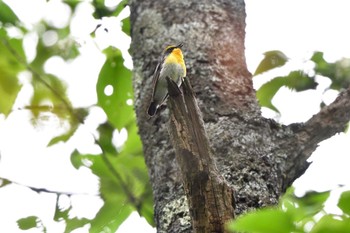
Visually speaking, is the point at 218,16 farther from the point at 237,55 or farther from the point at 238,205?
the point at 238,205

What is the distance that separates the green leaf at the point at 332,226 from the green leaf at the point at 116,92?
1.81 m

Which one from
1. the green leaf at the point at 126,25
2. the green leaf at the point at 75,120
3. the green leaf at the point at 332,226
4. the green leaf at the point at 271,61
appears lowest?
the green leaf at the point at 332,226

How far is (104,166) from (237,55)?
2.39 feet

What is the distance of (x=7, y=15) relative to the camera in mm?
2436

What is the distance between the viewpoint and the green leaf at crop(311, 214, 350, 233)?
1.64 feet

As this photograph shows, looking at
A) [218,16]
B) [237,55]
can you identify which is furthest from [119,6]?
[237,55]

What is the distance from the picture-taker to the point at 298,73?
2176 millimetres

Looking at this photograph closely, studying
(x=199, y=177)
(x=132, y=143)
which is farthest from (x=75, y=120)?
(x=199, y=177)

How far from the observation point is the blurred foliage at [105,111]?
A: 216 cm

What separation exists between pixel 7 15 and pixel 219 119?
124 centimetres

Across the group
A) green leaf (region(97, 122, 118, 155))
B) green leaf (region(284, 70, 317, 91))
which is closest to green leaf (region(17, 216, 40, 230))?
green leaf (region(97, 122, 118, 155))

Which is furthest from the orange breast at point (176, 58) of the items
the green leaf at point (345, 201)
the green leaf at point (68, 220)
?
the green leaf at point (345, 201)

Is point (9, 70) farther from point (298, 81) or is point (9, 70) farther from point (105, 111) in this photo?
point (298, 81)

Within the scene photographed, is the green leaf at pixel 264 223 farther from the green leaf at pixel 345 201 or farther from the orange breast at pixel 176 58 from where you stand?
the orange breast at pixel 176 58
